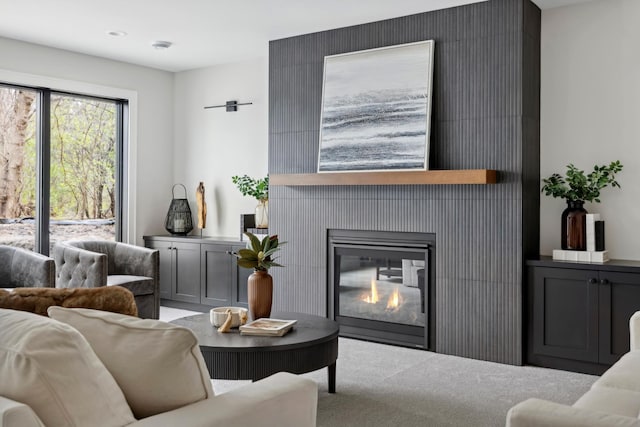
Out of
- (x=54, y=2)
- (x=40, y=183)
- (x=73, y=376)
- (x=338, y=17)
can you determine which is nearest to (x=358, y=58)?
(x=338, y=17)

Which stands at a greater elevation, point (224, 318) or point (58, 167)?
point (58, 167)

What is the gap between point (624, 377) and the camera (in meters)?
2.44

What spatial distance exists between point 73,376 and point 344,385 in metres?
2.48

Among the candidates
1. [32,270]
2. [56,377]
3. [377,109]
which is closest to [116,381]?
[56,377]

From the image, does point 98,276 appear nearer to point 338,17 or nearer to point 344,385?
point 344,385

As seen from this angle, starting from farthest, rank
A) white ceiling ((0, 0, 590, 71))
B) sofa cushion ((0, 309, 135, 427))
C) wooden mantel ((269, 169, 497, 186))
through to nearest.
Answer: white ceiling ((0, 0, 590, 71)) → wooden mantel ((269, 169, 497, 186)) → sofa cushion ((0, 309, 135, 427))

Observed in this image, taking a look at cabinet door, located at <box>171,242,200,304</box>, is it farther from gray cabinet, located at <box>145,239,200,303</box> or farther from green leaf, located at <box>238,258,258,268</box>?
green leaf, located at <box>238,258,258,268</box>

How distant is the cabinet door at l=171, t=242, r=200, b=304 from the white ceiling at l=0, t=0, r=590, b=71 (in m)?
1.90

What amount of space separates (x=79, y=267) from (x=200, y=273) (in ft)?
4.27

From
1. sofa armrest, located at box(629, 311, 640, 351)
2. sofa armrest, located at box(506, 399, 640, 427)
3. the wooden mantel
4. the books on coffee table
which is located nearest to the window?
the wooden mantel

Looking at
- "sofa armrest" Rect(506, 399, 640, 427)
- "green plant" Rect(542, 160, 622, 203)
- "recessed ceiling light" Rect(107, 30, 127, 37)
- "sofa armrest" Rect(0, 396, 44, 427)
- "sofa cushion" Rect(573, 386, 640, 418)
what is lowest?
"sofa cushion" Rect(573, 386, 640, 418)

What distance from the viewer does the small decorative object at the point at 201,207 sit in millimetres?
6348

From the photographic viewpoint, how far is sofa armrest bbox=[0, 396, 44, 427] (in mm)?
1267

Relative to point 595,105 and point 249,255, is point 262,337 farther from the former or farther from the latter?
point 595,105
